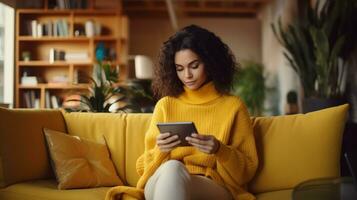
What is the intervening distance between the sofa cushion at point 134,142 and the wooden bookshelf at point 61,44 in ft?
15.5

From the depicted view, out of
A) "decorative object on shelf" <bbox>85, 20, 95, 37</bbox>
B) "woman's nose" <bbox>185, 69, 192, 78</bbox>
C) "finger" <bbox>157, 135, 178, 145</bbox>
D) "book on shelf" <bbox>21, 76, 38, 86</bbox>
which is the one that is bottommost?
"finger" <bbox>157, 135, 178, 145</bbox>

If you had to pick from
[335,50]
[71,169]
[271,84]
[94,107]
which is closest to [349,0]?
[335,50]

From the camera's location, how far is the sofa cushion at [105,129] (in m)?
2.26

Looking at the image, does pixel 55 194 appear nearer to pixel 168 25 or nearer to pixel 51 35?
pixel 51 35

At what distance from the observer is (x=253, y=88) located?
7910 mm

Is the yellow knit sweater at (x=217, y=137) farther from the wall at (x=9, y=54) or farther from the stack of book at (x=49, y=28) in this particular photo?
the stack of book at (x=49, y=28)

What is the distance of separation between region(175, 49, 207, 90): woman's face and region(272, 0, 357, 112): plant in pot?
2.53m

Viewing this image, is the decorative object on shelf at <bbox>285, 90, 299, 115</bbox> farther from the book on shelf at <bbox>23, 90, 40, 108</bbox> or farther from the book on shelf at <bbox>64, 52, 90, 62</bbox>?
the book on shelf at <bbox>23, 90, 40, 108</bbox>

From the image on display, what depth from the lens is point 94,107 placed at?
9.66 ft

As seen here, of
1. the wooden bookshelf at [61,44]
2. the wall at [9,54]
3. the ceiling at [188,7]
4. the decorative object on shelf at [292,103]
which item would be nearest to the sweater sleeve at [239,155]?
the decorative object on shelf at [292,103]

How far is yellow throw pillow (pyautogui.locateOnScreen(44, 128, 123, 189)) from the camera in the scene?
2.06 metres

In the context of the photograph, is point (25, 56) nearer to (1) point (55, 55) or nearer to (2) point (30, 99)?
(1) point (55, 55)

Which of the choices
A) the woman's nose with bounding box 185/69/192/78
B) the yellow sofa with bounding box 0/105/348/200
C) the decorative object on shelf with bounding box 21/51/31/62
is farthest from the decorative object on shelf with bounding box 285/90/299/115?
the woman's nose with bounding box 185/69/192/78

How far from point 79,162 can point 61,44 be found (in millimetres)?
5420
